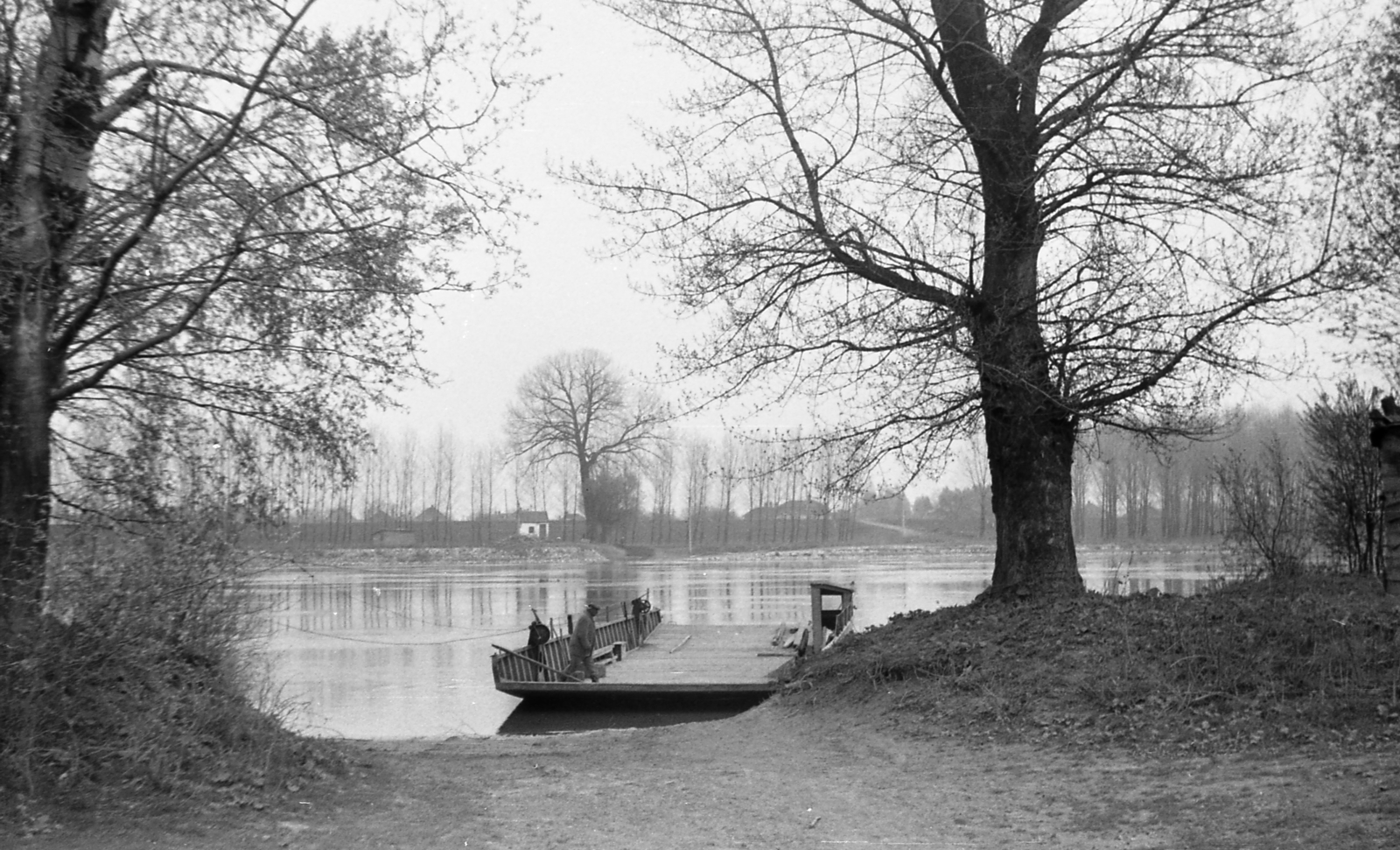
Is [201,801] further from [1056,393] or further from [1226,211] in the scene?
[1226,211]

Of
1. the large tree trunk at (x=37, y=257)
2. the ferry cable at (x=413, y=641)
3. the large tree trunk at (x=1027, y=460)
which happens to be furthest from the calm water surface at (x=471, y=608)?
the large tree trunk at (x=1027, y=460)

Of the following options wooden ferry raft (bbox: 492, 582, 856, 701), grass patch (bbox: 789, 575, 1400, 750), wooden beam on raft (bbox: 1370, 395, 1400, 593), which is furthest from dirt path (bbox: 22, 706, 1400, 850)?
wooden beam on raft (bbox: 1370, 395, 1400, 593)

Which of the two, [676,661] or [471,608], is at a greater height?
[676,661]

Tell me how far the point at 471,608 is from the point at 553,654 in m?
18.6

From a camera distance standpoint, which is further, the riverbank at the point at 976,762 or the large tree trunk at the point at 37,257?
the large tree trunk at the point at 37,257

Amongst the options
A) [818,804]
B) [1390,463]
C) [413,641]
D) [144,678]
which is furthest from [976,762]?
[413,641]

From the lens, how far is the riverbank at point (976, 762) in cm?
749

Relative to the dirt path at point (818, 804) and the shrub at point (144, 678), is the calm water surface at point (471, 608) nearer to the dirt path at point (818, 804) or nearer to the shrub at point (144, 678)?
the shrub at point (144, 678)

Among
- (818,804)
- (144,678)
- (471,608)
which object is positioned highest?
(144,678)

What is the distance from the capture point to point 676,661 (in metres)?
21.0

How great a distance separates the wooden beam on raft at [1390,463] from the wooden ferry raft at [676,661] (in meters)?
7.53

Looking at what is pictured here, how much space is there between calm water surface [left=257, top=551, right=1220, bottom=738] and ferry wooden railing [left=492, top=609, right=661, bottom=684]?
2.44 feet

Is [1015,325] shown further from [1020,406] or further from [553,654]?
[553,654]

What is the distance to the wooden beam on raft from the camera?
13.6m
